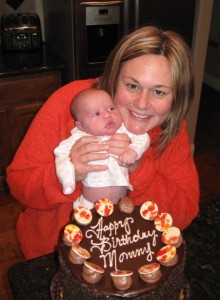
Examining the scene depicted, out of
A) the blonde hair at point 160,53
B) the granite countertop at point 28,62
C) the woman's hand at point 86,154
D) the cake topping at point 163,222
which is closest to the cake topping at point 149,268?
the cake topping at point 163,222

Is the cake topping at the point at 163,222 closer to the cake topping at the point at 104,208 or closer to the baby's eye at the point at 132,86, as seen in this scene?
the cake topping at the point at 104,208

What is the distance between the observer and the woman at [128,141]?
3.76ft

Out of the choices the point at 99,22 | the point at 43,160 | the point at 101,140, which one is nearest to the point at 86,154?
the point at 101,140

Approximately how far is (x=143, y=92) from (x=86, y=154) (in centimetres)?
27

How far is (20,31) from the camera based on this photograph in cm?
258

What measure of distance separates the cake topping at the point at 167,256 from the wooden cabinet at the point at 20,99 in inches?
73.5

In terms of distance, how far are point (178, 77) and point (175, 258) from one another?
63 centimetres

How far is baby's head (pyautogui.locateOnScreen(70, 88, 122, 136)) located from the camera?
1.16m

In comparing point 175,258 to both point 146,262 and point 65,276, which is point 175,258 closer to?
point 146,262

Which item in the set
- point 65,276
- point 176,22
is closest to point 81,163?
point 65,276

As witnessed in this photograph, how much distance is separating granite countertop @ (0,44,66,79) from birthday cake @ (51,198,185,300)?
1.69 metres

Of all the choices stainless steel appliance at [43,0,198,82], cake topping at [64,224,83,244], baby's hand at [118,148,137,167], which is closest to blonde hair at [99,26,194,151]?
baby's hand at [118,148,137,167]

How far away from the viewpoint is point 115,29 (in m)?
2.43

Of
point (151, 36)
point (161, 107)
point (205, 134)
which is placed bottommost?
point (205, 134)
